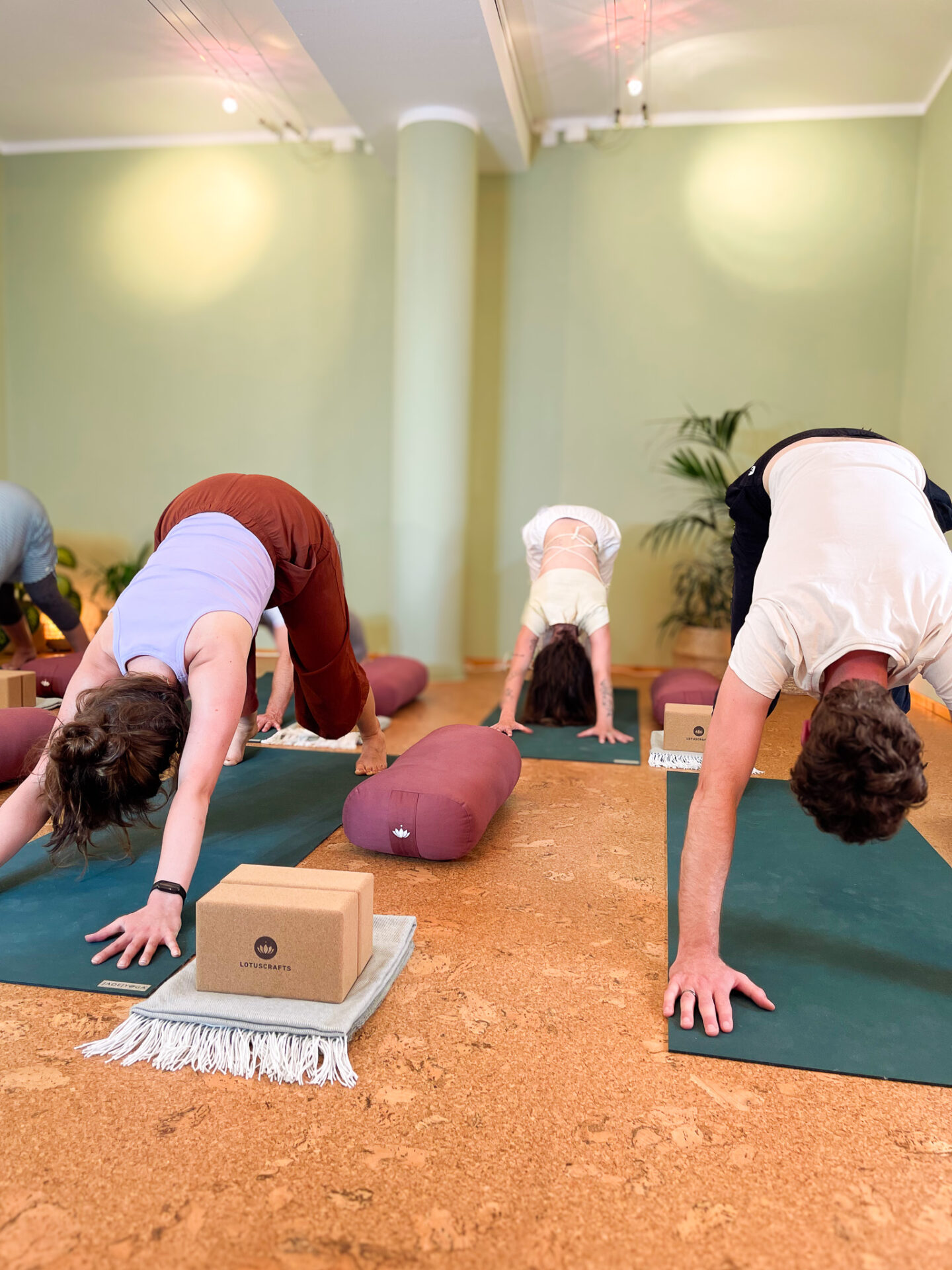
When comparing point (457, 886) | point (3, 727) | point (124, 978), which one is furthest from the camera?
point (3, 727)

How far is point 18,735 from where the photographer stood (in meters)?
2.80

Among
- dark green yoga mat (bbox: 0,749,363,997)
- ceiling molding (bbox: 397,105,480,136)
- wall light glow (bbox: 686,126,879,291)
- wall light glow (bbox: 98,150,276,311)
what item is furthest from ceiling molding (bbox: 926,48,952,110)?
dark green yoga mat (bbox: 0,749,363,997)

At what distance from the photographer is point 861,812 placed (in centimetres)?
137

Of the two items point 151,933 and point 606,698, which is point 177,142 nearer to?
point 606,698

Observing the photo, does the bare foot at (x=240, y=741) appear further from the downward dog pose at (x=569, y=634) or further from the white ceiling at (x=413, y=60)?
the white ceiling at (x=413, y=60)

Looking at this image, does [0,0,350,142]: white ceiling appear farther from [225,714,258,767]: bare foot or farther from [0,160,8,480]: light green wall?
[225,714,258,767]: bare foot

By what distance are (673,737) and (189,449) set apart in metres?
4.06

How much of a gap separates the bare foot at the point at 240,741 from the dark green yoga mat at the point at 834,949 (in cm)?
146

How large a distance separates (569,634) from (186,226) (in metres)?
4.06

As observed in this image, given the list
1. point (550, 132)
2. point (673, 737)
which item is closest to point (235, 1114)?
point (673, 737)

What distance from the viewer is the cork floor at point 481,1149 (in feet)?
3.66

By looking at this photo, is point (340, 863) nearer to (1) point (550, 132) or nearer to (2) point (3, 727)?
(2) point (3, 727)

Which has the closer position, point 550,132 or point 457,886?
point 457,886

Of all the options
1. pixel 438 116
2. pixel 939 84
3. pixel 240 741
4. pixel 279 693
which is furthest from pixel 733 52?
pixel 240 741
